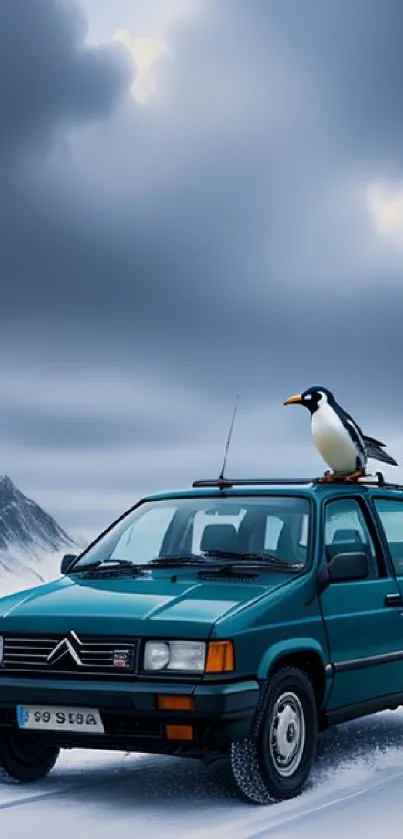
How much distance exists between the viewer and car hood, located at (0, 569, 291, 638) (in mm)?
7793

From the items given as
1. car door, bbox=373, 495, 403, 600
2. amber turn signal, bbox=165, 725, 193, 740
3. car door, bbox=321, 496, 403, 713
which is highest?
car door, bbox=373, 495, 403, 600

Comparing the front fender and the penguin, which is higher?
the penguin

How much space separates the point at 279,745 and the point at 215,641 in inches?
32.6

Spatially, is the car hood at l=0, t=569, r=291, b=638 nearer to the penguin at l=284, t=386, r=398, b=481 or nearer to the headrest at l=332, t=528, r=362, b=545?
the headrest at l=332, t=528, r=362, b=545

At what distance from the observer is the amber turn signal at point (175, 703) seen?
7551 mm

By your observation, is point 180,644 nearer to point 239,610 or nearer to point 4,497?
point 239,610

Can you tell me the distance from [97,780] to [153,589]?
1373 mm

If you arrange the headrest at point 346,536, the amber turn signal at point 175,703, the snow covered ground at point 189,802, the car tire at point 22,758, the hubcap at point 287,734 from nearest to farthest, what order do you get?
1. the snow covered ground at point 189,802
2. the amber turn signal at point 175,703
3. the hubcap at point 287,734
4. the car tire at point 22,758
5. the headrest at point 346,536

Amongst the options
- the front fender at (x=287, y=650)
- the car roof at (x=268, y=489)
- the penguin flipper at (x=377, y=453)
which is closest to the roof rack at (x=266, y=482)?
the car roof at (x=268, y=489)

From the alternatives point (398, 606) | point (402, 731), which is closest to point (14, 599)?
point (398, 606)

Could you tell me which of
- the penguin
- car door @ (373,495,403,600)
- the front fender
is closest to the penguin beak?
the penguin

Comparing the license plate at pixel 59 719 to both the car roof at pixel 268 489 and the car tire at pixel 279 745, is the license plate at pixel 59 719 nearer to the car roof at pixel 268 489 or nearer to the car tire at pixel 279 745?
the car tire at pixel 279 745

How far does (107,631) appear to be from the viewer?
7.89m

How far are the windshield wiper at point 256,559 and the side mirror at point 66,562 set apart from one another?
1040 mm
